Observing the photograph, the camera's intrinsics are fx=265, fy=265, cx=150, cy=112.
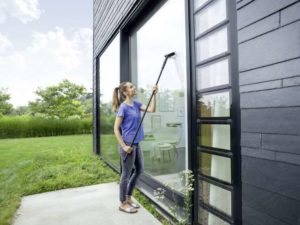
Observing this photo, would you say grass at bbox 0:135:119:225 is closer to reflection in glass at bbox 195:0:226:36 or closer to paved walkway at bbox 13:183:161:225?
paved walkway at bbox 13:183:161:225

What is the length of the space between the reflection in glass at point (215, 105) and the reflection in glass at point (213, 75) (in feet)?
0.25

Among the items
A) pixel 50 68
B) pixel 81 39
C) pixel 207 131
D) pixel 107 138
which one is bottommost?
pixel 107 138

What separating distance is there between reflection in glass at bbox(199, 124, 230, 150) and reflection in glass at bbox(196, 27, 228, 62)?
48 centimetres

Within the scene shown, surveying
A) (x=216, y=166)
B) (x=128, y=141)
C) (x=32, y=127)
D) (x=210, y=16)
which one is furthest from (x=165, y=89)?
(x=32, y=127)

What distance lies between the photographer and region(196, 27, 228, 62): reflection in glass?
1.68 m

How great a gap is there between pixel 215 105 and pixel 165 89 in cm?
95

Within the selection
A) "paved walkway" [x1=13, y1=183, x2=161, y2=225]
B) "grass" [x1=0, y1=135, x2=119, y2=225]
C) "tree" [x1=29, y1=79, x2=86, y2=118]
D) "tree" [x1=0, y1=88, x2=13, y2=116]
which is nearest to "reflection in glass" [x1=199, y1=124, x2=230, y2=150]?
"paved walkway" [x1=13, y1=183, x2=161, y2=225]

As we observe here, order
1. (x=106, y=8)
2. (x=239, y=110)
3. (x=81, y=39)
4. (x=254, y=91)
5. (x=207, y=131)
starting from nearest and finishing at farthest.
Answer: (x=254, y=91) < (x=239, y=110) < (x=207, y=131) < (x=106, y=8) < (x=81, y=39)

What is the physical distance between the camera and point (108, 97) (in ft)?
15.7

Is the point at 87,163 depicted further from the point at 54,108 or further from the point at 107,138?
the point at 54,108

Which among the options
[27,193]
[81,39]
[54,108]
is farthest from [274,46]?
[81,39]

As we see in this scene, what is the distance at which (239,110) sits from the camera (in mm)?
1491

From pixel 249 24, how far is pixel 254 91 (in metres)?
0.34

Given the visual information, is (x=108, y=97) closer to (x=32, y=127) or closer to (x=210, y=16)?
(x=210, y=16)
